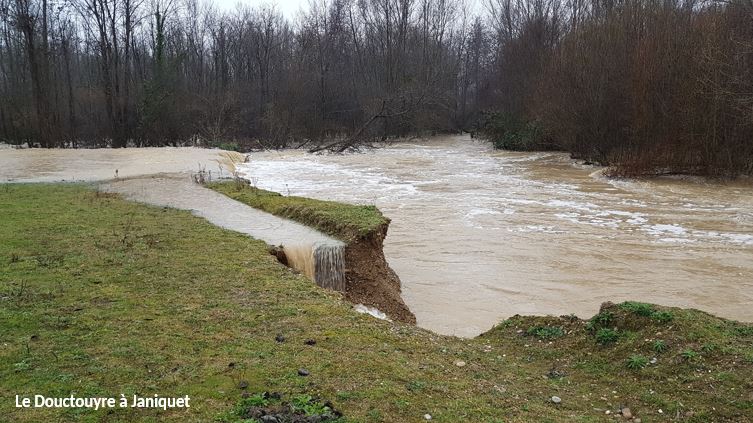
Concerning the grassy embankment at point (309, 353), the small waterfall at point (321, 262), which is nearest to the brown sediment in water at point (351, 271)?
the small waterfall at point (321, 262)

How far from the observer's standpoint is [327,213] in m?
10.7

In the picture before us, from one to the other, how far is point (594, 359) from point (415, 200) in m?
14.6

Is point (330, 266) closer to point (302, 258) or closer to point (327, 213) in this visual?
point (302, 258)

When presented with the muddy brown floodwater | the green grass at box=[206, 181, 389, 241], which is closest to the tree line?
the muddy brown floodwater

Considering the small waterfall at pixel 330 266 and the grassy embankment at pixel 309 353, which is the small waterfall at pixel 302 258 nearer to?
the small waterfall at pixel 330 266

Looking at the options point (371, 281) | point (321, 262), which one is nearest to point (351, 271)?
point (371, 281)

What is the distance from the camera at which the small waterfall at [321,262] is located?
28.5 feet

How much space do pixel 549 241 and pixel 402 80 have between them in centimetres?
4539

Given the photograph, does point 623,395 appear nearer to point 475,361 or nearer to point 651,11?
point 475,361

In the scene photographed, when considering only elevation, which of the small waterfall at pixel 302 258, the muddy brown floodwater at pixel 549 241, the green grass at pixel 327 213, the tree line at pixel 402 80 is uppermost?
the tree line at pixel 402 80

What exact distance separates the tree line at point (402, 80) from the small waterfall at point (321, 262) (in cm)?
1860

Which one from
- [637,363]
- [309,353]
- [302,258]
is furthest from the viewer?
[302,258]

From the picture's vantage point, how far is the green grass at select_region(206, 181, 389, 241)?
967cm

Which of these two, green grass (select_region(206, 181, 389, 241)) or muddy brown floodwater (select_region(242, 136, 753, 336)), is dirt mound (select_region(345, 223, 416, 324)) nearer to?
green grass (select_region(206, 181, 389, 241))
